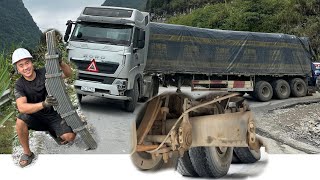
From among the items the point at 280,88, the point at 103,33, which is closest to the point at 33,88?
the point at 103,33

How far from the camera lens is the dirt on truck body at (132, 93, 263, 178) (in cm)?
167

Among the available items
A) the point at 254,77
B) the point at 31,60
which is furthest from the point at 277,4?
the point at 31,60

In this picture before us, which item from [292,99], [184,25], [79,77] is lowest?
[292,99]

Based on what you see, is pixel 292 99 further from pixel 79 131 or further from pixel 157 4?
pixel 79 131

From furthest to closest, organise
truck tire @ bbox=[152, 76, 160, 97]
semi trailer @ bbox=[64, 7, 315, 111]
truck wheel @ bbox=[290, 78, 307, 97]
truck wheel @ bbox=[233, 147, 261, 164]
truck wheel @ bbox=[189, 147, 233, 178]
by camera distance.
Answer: truck wheel @ bbox=[290, 78, 307, 97]
truck wheel @ bbox=[233, 147, 261, 164]
semi trailer @ bbox=[64, 7, 315, 111]
truck tire @ bbox=[152, 76, 160, 97]
truck wheel @ bbox=[189, 147, 233, 178]

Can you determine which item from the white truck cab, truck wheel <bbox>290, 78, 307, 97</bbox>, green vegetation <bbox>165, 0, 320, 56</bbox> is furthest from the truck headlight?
truck wheel <bbox>290, 78, 307, 97</bbox>

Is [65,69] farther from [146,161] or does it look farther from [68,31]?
[146,161]

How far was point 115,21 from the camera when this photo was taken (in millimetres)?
2238

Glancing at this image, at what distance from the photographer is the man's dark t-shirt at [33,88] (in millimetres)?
1729

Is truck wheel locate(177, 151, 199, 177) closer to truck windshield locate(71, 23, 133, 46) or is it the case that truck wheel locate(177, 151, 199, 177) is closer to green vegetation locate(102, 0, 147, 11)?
truck windshield locate(71, 23, 133, 46)

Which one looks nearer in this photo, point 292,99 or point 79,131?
point 79,131

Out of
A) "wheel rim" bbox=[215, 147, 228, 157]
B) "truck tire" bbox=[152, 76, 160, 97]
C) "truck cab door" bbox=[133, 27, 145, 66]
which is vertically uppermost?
"truck cab door" bbox=[133, 27, 145, 66]

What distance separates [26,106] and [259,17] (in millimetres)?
1698

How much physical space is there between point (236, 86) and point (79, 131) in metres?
0.93
